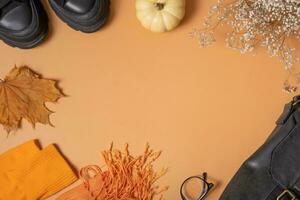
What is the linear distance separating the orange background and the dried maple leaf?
2 centimetres

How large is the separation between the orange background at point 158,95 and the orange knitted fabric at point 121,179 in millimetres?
25

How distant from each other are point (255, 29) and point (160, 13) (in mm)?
269

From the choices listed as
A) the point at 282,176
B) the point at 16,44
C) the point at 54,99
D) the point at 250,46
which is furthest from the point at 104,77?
the point at 282,176

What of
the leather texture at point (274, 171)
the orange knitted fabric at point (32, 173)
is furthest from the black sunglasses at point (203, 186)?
the orange knitted fabric at point (32, 173)

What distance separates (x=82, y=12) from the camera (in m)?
1.16

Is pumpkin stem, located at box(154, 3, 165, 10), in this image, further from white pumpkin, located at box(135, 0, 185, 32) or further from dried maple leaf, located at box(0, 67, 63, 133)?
dried maple leaf, located at box(0, 67, 63, 133)

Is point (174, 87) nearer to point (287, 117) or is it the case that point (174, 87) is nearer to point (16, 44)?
point (287, 117)

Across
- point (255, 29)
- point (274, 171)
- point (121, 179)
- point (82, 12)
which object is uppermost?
point (82, 12)

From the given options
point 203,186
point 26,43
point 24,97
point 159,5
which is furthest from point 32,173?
point 159,5

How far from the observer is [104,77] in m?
1.23

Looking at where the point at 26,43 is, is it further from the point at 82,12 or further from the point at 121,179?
the point at 121,179

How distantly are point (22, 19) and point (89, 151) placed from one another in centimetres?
40

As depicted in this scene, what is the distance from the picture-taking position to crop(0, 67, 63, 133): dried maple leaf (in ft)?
3.83

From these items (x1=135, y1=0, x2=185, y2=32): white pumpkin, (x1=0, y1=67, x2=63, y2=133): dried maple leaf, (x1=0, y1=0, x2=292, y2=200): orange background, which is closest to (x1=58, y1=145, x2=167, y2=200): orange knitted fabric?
(x1=0, y1=0, x2=292, y2=200): orange background
